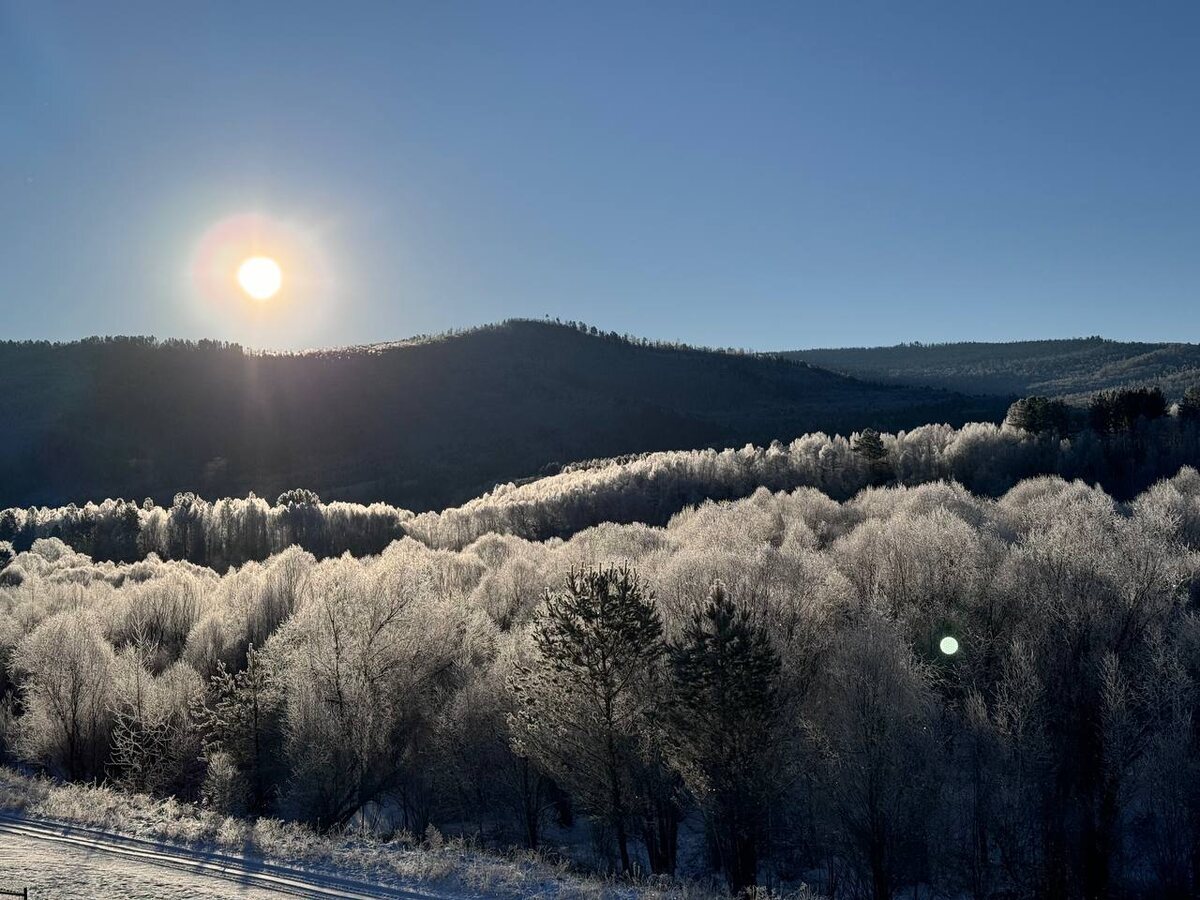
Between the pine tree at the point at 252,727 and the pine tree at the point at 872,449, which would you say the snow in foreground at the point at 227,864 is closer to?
the pine tree at the point at 252,727

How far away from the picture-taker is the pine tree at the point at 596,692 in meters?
29.7

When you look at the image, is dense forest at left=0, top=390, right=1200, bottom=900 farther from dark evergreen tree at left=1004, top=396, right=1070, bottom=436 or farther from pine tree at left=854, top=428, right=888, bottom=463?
dark evergreen tree at left=1004, top=396, right=1070, bottom=436

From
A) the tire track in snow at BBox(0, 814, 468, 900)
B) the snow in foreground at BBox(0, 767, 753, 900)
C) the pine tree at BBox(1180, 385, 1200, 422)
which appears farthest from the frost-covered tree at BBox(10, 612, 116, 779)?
the pine tree at BBox(1180, 385, 1200, 422)

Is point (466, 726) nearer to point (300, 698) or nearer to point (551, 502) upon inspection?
point (300, 698)

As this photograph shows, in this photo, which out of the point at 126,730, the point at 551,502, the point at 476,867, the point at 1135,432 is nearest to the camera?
the point at 476,867

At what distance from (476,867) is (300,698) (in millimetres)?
21690

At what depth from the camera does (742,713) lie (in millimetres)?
28375

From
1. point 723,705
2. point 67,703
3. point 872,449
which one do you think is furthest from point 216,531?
point 723,705

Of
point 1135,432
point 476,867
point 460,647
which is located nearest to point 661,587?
point 460,647

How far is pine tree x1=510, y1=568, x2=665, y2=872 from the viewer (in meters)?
29.7

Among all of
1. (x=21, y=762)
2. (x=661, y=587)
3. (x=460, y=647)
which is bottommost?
(x=21, y=762)

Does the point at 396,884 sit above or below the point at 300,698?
above

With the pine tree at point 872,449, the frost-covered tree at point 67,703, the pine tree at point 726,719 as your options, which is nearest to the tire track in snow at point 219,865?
the pine tree at point 726,719

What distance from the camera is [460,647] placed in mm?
45438
